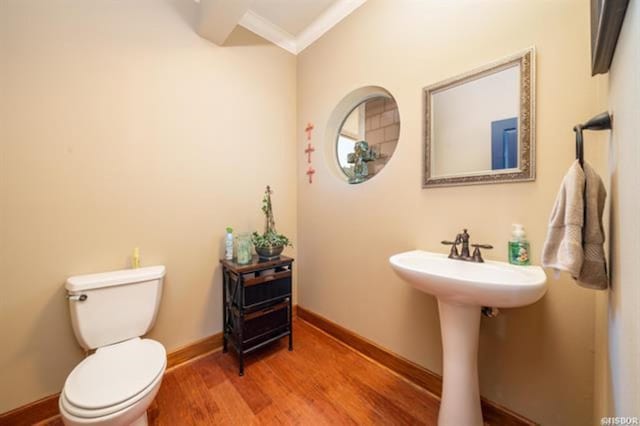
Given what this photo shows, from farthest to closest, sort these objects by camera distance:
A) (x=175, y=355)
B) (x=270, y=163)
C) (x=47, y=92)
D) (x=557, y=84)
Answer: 1. (x=270, y=163)
2. (x=175, y=355)
3. (x=47, y=92)
4. (x=557, y=84)

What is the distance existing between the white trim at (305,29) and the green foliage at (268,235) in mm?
1321

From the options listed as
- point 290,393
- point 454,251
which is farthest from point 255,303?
point 454,251

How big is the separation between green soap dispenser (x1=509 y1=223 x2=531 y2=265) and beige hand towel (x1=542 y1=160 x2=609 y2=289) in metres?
0.38

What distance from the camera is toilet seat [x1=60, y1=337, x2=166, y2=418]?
2.90 feet

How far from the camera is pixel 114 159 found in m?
1.40

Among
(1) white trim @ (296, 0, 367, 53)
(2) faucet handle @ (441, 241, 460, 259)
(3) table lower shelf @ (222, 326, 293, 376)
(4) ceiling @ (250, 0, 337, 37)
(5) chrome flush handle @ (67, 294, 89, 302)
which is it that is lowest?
(3) table lower shelf @ (222, 326, 293, 376)

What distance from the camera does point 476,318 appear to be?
106 centimetres

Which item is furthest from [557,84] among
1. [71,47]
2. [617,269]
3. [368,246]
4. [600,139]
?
[71,47]

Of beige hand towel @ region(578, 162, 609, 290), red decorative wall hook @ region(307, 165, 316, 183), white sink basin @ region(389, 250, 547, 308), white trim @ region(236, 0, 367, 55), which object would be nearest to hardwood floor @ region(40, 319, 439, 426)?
white sink basin @ region(389, 250, 547, 308)

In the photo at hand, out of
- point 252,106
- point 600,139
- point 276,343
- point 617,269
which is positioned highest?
point 252,106

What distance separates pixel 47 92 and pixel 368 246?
2013 mm

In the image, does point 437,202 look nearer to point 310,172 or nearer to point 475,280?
point 475,280

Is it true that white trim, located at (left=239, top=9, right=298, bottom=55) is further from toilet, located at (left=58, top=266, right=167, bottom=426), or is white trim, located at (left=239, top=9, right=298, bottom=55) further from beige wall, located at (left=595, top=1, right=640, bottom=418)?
beige wall, located at (left=595, top=1, right=640, bottom=418)

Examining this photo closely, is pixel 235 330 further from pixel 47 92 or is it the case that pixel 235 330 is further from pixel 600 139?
pixel 600 139
